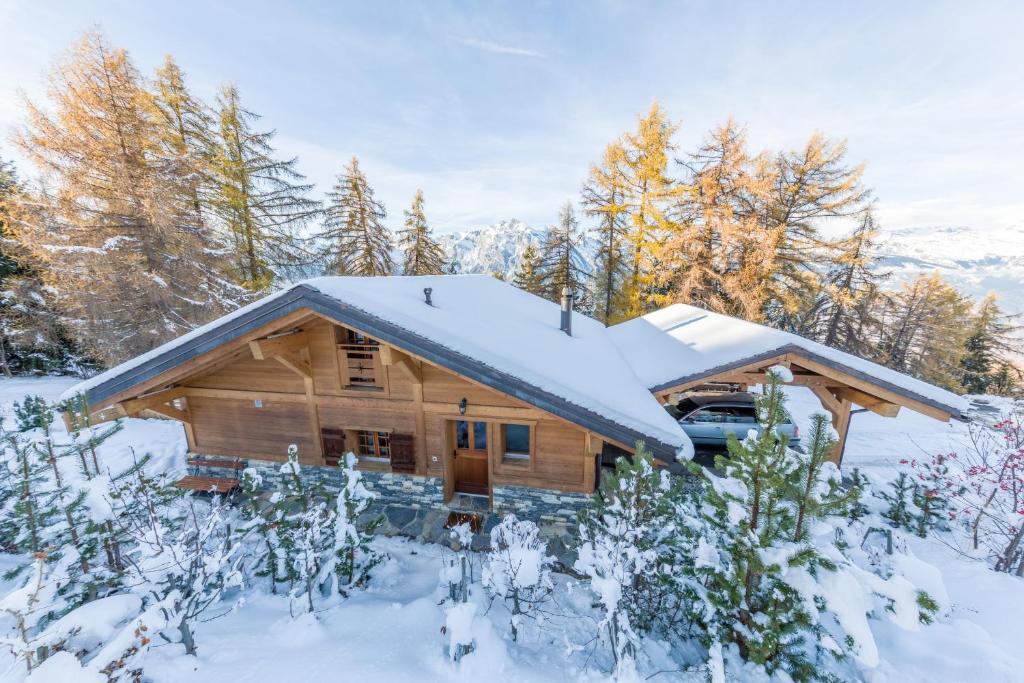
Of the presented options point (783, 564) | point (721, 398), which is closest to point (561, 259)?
point (721, 398)

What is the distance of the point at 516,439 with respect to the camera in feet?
25.5

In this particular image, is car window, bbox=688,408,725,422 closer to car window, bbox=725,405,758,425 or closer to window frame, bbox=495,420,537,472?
car window, bbox=725,405,758,425

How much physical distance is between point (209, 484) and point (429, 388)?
5.23m

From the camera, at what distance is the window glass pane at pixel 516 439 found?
25.2 ft

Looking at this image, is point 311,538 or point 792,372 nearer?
point 311,538

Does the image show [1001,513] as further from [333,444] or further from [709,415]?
[333,444]

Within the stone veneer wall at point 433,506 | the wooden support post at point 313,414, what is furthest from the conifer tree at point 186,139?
the stone veneer wall at point 433,506

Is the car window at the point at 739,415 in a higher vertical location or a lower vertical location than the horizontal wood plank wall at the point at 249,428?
lower

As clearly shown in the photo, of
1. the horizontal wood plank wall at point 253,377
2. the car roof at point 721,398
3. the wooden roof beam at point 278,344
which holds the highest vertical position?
the wooden roof beam at point 278,344

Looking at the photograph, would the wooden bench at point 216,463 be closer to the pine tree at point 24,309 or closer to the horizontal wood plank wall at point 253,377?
the horizontal wood plank wall at point 253,377

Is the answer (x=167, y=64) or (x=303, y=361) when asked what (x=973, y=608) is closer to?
(x=303, y=361)

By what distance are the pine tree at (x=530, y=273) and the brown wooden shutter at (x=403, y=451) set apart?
15.8 metres

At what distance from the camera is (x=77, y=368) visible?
57.7 feet

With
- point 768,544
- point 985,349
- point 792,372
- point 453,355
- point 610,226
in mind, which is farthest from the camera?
point 985,349
